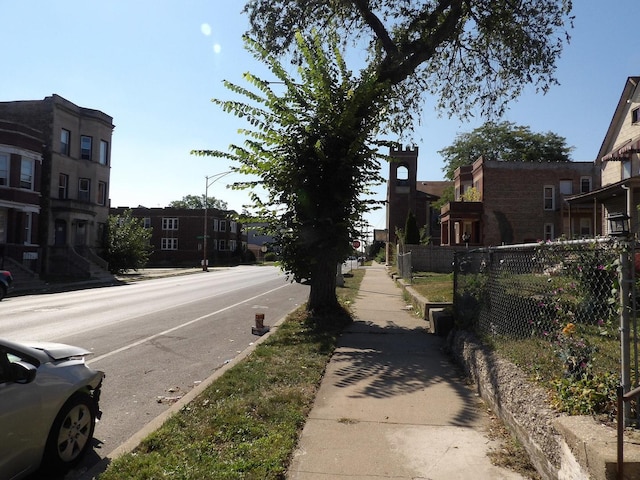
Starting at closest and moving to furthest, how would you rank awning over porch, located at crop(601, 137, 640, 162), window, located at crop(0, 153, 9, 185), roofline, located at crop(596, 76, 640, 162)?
awning over porch, located at crop(601, 137, 640, 162)
roofline, located at crop(596, 76, 640, 162)
window, located at crop(0, 153, 9, 185)

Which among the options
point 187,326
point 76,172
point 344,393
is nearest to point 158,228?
point 76,172

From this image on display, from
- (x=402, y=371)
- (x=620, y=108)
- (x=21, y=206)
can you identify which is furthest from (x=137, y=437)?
(x=21, y=206)

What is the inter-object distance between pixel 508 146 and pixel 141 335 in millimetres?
60690

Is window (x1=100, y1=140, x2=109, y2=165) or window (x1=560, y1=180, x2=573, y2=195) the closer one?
window (x1=560, y1=180, x2=573, y2=195)

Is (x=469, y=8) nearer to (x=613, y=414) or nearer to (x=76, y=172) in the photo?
(x=613, y=414)

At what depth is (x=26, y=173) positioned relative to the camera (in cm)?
2978

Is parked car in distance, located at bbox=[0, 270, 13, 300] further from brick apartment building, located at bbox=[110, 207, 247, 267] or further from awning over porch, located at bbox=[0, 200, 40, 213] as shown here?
brick apartment building, located at bbox=[110, 207, 247, 267]

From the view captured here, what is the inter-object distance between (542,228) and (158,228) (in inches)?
2006

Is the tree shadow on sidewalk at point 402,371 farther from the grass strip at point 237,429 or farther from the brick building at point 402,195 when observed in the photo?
the brick building at point 402,195

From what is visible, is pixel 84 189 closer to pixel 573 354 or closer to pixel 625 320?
pixel 573 354

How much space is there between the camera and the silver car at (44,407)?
3660 millimetres

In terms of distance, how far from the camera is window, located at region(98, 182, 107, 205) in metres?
38.8

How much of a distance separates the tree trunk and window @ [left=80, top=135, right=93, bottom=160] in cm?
3058

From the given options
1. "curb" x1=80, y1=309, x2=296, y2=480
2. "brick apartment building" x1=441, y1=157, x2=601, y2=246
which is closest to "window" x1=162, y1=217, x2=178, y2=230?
"brick apartment building" x1=441, y1=157, x2=601, y2=246
